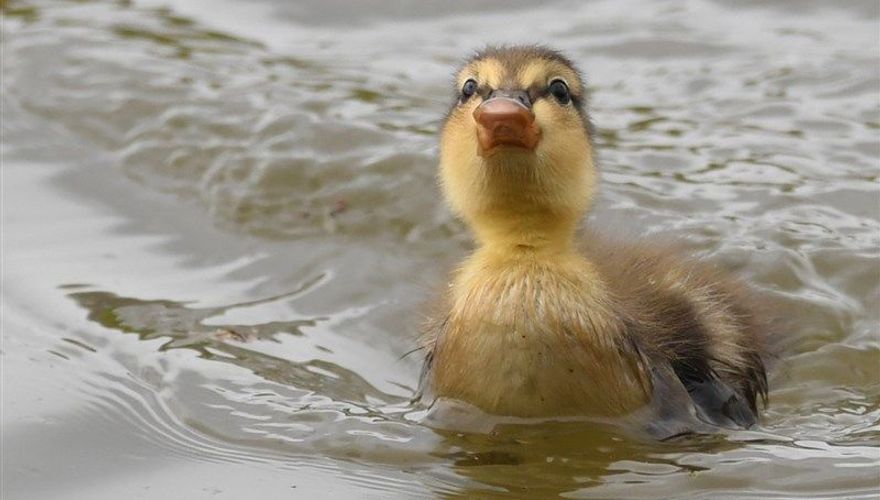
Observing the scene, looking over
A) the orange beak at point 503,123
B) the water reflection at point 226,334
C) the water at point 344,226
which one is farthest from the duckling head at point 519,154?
the water reflection at point 226,334

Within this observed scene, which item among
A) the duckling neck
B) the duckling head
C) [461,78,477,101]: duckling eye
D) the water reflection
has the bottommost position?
the water reflection

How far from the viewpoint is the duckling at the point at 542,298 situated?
206 inches

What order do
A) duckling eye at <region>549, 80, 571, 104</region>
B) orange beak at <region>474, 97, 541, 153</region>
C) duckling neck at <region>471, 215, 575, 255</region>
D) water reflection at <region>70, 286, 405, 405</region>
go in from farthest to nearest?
water reflection at <region>70, 286, 405, 405</region>
duckling eye at <region>549, 80, 571, 104</region>
duckling neck at <region>471, 215, 575, 255</region>
orange beak at <region>474, 97, 541, 153</region>

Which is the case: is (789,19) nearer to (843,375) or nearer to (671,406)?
(843,375)

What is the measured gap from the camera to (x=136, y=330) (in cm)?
667

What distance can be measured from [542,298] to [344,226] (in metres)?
2.82

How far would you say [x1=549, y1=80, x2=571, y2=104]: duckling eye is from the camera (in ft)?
18.3

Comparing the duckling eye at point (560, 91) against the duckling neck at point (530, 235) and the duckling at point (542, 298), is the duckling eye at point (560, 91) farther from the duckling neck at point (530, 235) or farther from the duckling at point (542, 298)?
the duckling neck at point (530, 235)

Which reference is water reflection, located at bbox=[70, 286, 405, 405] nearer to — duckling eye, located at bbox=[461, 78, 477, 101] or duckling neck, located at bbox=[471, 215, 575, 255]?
duckling neck, located at bbox=[471, 215, 575, 255]

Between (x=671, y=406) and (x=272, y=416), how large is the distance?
129cm

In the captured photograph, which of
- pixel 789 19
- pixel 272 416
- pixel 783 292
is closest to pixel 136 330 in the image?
pixel 272 416

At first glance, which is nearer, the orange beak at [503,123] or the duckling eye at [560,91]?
the orange beak at [503,123]

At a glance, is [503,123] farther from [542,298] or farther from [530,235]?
[542,298]

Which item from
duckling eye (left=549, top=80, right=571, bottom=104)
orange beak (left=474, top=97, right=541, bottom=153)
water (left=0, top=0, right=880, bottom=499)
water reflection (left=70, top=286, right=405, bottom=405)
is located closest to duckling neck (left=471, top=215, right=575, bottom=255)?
orange beak (left=474, top=97, right=541, bottom=153)
